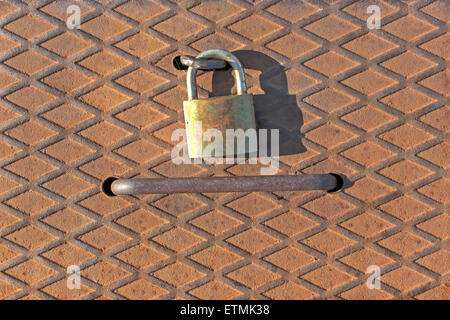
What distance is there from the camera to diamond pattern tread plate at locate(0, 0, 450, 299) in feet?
3.70

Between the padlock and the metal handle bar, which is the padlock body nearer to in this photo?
the padlock

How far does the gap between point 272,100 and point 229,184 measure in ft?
1.29

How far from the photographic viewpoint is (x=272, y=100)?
1.14 metres

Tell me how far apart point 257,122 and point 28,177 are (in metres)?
0.99

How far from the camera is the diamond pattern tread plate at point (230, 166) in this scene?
113 centimetres

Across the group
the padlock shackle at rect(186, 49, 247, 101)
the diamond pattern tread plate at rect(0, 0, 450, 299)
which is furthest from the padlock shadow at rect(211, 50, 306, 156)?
the padlock shackle at rect(186, 49, 247, 101)

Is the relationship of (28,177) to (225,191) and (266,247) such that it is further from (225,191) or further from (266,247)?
(266,247)

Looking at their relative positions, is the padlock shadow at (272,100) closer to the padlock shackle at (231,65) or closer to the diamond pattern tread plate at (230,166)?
the diamond pattern tread plate at (230,166)

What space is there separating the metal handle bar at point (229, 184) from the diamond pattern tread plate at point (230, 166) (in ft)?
0.20

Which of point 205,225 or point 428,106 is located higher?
point 428,106
